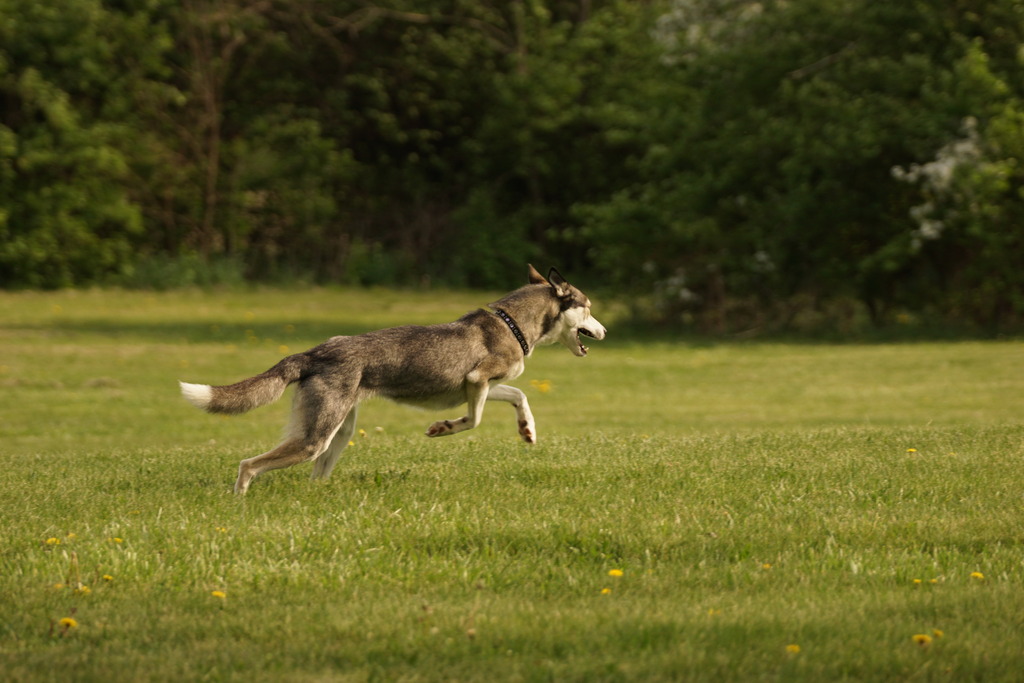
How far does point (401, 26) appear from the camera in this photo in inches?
1383

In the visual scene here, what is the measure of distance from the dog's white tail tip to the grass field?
0.62 metres

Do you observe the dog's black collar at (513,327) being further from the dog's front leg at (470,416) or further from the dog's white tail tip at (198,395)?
the dog's white tail tip at (198,395)

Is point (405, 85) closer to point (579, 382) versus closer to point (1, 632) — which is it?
point (579, 382)

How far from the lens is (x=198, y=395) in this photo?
7375mm

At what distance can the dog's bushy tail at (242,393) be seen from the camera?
291 inches

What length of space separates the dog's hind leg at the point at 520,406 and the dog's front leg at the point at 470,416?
21 centimetres

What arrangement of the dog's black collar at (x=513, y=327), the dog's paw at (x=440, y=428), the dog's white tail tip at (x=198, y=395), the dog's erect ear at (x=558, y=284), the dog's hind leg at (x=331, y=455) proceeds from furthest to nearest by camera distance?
1. the dog's erect ear at (x=558, y=284)
2. the dog's black collar at (x=513, y=327)
3. the dog's paw at (x=440, y=428)
4. the dog's hind leg at (x=331, y=455)
5. the dog's white tail tip at (x=198, y=395)

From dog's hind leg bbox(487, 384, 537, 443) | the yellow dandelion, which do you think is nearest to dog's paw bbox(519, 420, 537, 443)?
dog's hind leg bbox(487, 384, 537, 443)

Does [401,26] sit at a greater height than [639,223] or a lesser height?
greater

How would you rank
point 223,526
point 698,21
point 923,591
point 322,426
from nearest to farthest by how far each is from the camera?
1. point 923,591
2. point 223,526
3. point 322,426
4. point 698,21

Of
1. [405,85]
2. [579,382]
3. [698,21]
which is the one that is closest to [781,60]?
[698,21]

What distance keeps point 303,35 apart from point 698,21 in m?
13.1

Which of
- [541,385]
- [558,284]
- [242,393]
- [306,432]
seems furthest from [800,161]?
[242,393]

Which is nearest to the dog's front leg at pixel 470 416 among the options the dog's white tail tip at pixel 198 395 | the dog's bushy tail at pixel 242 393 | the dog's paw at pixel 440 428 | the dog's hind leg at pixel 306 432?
the dog's paw at pixel 440 428
